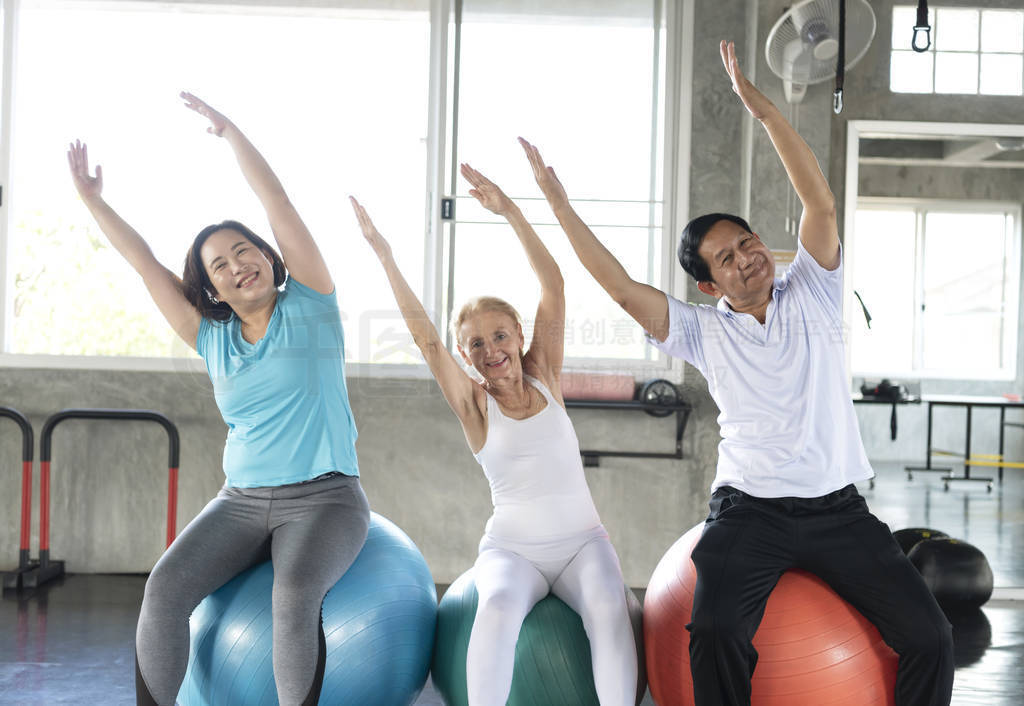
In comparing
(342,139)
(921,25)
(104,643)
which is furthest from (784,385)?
(342,139)

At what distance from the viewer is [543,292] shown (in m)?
2.38

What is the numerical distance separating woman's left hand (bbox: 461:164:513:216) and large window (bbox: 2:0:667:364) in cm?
157

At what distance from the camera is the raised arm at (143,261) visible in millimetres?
2299

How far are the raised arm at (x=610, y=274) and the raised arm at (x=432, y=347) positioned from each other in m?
0.41

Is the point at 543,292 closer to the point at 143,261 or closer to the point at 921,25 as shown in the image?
the point at 143,261

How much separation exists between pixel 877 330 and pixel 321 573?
8.75m

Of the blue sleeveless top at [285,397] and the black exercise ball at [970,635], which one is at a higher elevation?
the blue sleeveless top at [285,397]

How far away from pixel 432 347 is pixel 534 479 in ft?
1.37

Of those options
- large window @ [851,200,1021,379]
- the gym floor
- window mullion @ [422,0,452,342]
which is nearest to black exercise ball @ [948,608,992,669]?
the gym floor

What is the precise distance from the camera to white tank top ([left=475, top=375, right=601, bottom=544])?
2.15 metres

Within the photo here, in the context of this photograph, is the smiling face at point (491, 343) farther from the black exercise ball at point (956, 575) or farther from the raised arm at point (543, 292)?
the black exercise ball at point (956, 575)

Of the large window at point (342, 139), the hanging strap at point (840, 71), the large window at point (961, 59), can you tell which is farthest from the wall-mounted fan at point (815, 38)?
the large window at point (961, 59)

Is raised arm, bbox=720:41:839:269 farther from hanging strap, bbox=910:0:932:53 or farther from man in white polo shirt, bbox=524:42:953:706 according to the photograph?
hanging strap, bbox=910:0:932:53

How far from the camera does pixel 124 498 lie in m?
3.87
